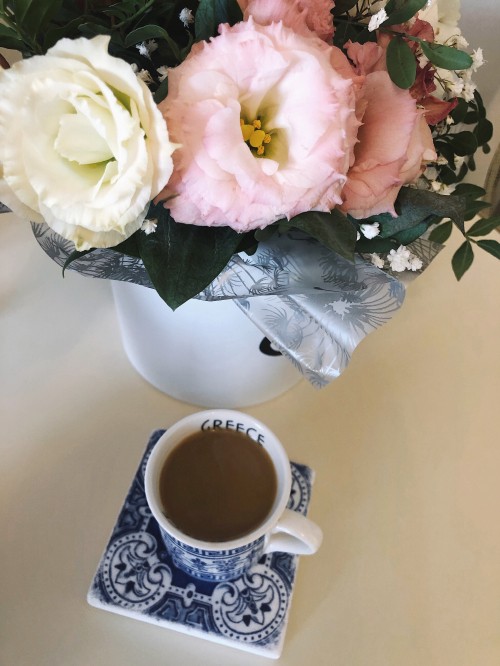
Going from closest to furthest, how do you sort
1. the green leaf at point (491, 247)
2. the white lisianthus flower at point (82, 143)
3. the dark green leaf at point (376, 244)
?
the white lisianthus flower at point (82, 143), the dark green leaf at point (376, 244), the green leaf at point (491, 247)

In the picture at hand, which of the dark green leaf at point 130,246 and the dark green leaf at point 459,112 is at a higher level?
the dark green leaf at point 459,112

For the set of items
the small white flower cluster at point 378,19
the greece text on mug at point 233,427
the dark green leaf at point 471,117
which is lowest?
the greece text on mug at point 233,427

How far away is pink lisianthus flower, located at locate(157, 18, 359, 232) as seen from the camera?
0.27 meters

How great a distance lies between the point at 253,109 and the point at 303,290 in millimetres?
130

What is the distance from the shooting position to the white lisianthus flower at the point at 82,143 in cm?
26

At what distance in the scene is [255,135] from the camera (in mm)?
305

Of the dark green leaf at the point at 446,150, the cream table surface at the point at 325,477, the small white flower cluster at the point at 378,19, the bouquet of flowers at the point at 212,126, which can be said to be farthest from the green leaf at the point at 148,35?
the cream table surface at the point at 325,477

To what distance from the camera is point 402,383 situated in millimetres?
608

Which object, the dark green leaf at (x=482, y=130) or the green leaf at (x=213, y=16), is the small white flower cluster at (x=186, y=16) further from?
the dark green leaf at (x=482, y=130)

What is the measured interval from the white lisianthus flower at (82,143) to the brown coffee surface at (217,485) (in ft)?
0.71

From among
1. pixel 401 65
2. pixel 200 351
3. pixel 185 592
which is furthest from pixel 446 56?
pixel 185 592

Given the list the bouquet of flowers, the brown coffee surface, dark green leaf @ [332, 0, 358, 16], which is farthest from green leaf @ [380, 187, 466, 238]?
the brown coffee surface

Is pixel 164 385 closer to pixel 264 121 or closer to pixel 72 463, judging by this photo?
pixel 72 463

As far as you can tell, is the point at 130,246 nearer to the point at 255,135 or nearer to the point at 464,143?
the point at 255,135
